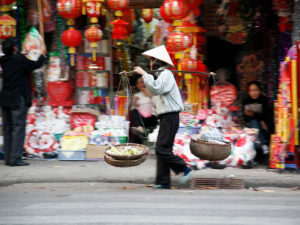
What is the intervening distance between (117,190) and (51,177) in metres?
1.24

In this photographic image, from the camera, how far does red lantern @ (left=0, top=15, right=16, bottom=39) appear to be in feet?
26.8

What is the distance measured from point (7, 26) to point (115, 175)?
3.62m

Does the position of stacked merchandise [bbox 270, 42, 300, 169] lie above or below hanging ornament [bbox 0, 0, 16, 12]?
below

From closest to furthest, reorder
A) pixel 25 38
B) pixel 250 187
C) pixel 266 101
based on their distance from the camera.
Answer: pixel 250 187 → pixel 266 101 → pixel 25 38

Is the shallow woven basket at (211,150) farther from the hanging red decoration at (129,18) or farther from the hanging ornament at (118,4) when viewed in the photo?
the hanging red decoration at (129,18)

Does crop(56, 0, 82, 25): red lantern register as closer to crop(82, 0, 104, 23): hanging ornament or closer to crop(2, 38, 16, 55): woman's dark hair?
crop(82, 0, 104, 23): hanging ornament

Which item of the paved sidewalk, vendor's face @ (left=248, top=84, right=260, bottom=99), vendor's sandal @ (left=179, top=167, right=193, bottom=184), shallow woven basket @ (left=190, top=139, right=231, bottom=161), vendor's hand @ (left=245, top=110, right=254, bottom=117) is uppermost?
vendor's face @ (left=248, top=84, right=260, bottom=99)

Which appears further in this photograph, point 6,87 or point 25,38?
point 25,38

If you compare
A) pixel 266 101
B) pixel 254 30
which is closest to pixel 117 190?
pixel 266 101

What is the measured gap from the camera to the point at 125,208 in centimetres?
491

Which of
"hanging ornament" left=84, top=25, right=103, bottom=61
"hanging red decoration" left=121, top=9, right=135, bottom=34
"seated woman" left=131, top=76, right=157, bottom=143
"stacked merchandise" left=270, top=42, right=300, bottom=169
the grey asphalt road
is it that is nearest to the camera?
the grey asphalt road

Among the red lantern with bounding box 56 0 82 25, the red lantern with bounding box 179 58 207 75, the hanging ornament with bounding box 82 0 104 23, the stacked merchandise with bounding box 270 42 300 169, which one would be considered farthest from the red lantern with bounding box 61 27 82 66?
the stacked merchandise with bounding box 270 42 300 169

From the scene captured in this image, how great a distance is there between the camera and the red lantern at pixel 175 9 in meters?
7.33

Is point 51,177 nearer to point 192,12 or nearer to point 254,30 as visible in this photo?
point 192,12
